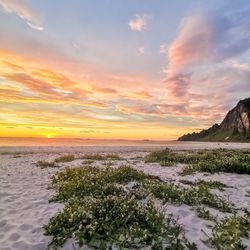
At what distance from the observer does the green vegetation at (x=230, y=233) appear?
5.84 metres

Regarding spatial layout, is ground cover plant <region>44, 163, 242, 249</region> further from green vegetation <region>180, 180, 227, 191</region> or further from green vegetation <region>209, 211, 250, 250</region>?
green vegetation <region>180, 180, 227, 191</region>

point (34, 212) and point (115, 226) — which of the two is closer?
point (115, 226)

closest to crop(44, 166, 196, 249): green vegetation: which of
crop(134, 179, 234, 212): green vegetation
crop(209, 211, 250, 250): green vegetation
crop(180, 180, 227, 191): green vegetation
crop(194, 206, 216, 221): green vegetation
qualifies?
crop(209, 211, 250, 250): green vegetation

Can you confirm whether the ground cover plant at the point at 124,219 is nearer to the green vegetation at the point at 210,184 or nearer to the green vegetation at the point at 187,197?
the green vegetation at the point at 187,197

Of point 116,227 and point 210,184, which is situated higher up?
point 210,184

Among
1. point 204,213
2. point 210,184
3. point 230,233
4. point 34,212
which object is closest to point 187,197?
point 204,213

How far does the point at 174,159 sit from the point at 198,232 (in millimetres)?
16803

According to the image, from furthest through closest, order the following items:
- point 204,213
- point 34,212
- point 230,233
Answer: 1. point 34,212
2. point 204,213
3. point 230,233

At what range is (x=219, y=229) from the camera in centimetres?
665

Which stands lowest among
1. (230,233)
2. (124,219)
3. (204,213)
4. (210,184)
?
(230,233)

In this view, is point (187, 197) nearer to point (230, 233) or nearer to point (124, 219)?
point (230, 233)

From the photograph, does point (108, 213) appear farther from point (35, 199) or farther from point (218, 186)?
point (218, 186)

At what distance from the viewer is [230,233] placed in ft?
20.8

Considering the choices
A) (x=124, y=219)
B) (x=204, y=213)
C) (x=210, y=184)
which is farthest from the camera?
(x=210, y=184)
